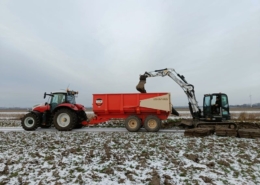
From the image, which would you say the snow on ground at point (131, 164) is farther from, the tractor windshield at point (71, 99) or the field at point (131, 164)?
the tractor windshield at point (71, 99)

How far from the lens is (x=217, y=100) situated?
12.6 meters

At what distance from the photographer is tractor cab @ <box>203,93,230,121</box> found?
40.8 feet

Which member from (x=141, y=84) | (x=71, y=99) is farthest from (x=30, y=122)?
(x=141, y=84)

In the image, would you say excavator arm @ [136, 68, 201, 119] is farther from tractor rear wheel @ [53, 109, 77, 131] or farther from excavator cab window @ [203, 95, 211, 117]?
tractor rear wheel @ [53, 109, 77, 131]

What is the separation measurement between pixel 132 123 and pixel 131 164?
679 centimetres

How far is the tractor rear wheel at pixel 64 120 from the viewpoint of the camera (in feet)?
42.2

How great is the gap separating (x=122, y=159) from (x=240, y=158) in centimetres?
360

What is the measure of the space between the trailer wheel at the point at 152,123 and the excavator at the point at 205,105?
6.96 ft

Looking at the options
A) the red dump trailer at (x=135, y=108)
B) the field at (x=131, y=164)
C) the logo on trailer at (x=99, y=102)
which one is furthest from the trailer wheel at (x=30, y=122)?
the field at (x=131, y=164)

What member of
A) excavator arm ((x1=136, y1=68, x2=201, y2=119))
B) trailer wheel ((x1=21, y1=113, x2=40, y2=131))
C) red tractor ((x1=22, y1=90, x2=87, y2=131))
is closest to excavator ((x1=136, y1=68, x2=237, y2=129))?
excavator arm ((x1=136, y1=68, x2=201, y2=119))

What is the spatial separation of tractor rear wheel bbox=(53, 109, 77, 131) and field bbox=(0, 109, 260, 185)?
514cm

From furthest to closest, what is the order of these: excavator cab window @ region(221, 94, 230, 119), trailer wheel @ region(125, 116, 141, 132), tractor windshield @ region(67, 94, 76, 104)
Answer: tractor windshield @ region(67, 94, 76, 104) → excavator cab window @ region(221, 94, 230, 119) → trailer wheel @ region(125, 116, 141, 132)

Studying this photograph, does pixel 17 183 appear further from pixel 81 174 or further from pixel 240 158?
pixel 240 158

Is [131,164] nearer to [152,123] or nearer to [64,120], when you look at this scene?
[152,123]
